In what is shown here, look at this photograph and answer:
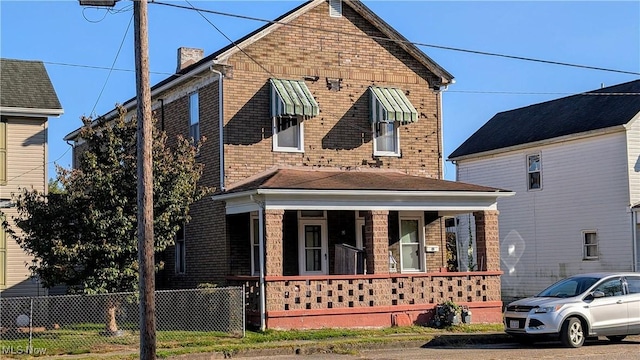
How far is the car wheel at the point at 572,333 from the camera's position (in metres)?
18.5

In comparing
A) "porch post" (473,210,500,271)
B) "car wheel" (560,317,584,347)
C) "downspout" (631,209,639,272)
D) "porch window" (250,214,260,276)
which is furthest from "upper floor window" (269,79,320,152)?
"downspout" (631,209,639,272)

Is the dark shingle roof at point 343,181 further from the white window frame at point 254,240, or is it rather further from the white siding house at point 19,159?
the white siding house at point 19,159

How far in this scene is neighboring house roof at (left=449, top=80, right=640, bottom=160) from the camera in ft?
101

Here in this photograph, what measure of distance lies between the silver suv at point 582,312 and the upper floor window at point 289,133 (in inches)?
293

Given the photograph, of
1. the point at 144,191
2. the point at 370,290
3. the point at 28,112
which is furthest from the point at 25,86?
the point at 144,191

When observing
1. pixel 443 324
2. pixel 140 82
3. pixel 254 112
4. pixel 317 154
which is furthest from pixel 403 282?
pixel 140 82

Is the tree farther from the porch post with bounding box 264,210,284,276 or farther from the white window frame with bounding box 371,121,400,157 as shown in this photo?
the white window frame with bounding box 371,121,400,157

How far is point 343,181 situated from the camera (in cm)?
2219

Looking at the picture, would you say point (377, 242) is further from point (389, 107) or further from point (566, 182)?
point (566, 182)

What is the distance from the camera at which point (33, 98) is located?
Result: 23750mm

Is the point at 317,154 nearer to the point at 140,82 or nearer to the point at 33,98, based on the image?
the point at 33,98

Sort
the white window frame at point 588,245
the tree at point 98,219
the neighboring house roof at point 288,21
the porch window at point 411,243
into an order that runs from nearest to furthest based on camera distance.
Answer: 1. the tree at point 98,219
2. the neighboring house roof at point 288,21
3. the porch window at point 411,243
4. the white window frame at point 588,245

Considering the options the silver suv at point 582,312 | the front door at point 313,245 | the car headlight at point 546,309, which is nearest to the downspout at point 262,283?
the front door at point 313,245

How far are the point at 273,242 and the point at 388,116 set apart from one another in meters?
5.59
